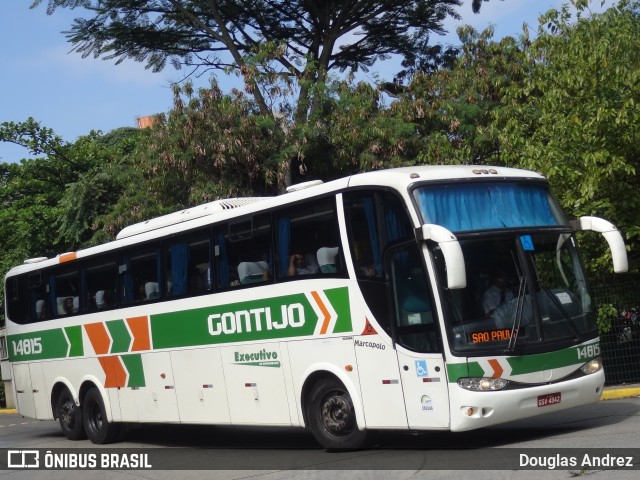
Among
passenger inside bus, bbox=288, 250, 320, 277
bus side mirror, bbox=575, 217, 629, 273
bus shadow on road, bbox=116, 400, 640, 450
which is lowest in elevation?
bus shadow on road, bbox=116, 400, 640, 450

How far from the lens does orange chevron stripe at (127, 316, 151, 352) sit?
15.5 m

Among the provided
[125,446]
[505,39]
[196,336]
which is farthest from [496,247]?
[505,39]

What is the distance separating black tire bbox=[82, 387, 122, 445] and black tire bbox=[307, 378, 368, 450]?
19.1 feet

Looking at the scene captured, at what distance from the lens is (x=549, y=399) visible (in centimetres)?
1067

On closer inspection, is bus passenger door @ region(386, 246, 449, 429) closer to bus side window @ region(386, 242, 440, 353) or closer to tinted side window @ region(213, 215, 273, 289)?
bus side window @ region(386, 242, 440, 353)

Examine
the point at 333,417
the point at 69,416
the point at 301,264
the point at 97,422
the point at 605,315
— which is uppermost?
the point at 301,264

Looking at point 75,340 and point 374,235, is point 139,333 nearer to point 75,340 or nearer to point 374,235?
point 75,340

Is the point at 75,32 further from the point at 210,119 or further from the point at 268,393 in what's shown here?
the point at 268,393

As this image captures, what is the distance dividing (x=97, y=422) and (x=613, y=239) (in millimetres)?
10087

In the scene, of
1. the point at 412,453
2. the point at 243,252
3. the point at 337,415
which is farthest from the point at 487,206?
the point at 243,252

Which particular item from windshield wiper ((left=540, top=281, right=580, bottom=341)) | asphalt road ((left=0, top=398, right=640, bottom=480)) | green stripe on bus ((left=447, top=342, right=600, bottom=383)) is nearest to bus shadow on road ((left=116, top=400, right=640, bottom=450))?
asphalt road ((left=0, top=398, right=640, bottom=480))

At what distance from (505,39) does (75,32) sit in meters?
11.1

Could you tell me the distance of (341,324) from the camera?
460 inches

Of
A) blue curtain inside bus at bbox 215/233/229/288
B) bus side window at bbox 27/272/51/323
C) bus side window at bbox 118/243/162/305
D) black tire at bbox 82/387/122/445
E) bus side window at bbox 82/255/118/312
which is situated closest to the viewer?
blue curtain inside bus at bbox 215/233/229/288
